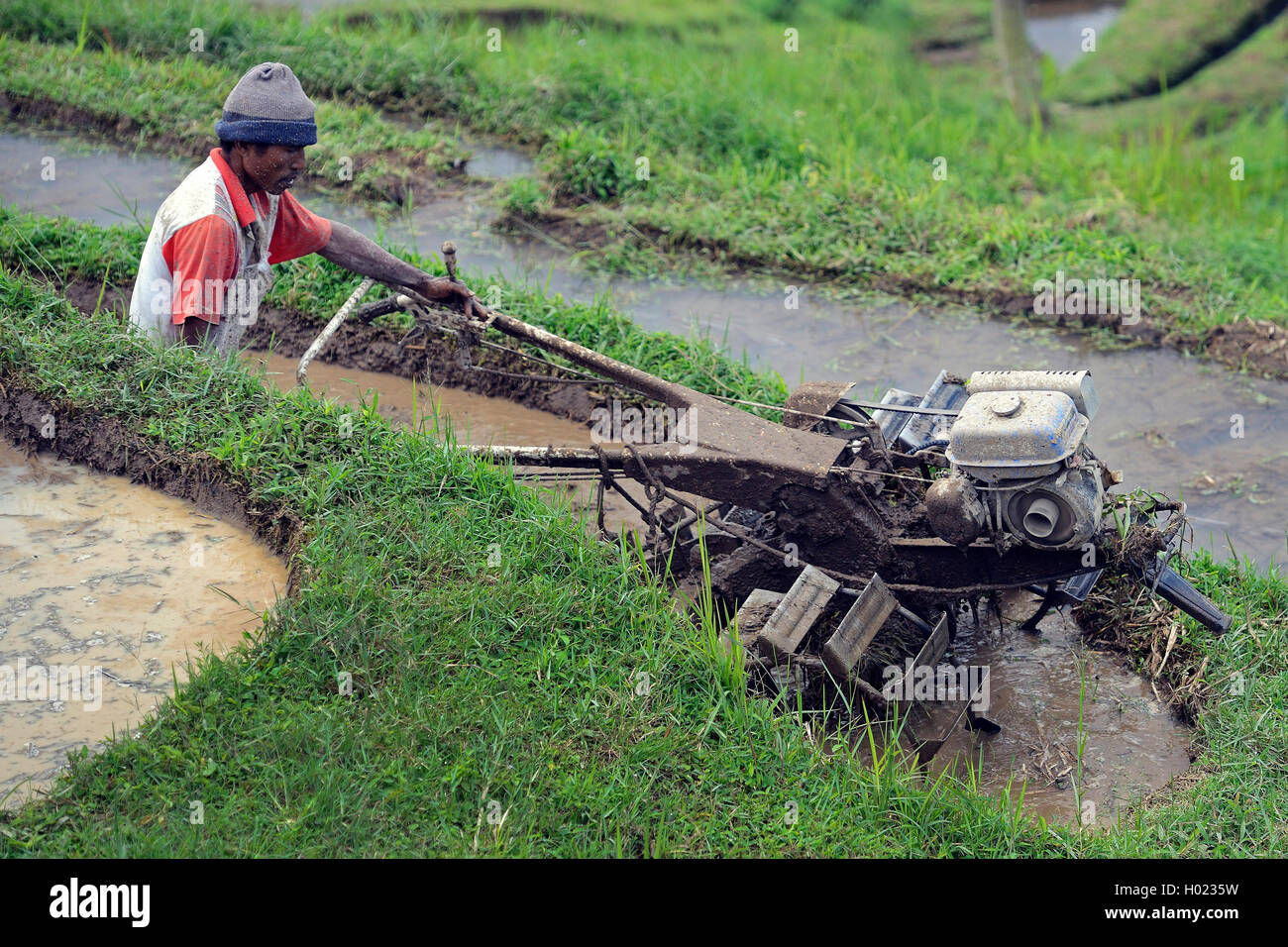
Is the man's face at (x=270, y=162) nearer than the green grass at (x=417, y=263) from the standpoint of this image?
Yes

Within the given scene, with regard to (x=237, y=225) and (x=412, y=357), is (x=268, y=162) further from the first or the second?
(x=412, y=357)

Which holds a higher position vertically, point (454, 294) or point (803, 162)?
point (803, 162)

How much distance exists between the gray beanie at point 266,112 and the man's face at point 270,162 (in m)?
0.03

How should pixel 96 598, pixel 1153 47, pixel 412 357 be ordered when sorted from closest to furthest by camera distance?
pixel 96 598
pixel 412 357
pixel 1153 47

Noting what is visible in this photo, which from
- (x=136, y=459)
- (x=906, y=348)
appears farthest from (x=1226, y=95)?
(x=136, y=459)

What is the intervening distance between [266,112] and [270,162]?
7.6 inches

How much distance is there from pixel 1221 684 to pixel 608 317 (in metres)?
3.58

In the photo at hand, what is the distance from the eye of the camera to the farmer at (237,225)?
4621 mm

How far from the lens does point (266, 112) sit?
4629mm

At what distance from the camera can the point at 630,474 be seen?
465 cm

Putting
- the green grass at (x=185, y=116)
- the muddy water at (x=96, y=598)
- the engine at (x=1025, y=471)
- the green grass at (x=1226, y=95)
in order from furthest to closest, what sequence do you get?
the green grass at (x=1226, y=95) → the green grass at (x=185, y=116) → the engine at (x=1025, y=471) → the muddy water at (x=96, y=598)

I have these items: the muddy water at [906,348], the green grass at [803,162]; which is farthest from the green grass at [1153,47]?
the muddy water at [906,348]

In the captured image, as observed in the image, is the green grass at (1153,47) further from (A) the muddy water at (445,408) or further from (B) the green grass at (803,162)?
(A) the muddy water at (445,408)

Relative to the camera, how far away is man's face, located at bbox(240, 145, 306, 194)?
4703 millimetres
